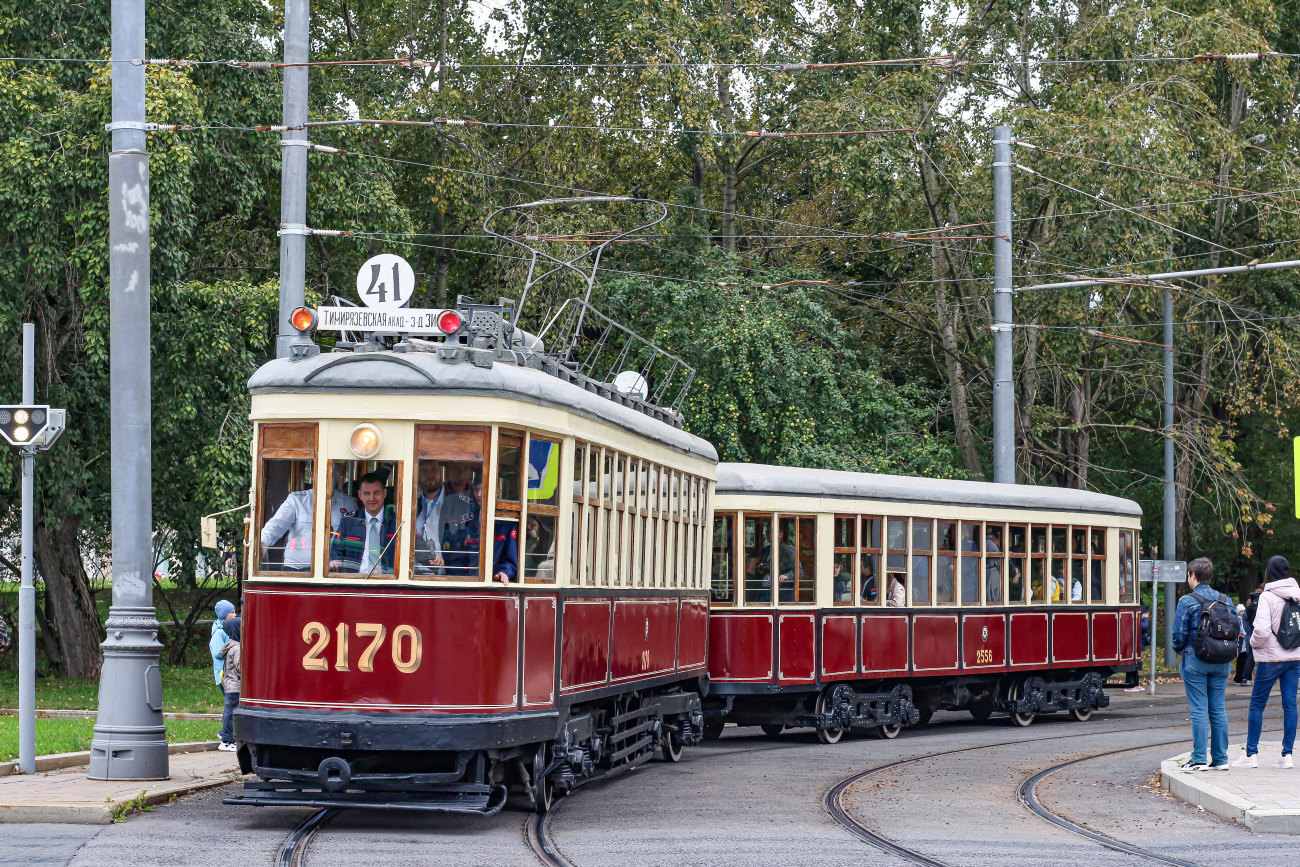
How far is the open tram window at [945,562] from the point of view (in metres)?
19.8

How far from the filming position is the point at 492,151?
31.0 meters

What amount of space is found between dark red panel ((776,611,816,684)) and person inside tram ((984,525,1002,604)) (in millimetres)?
3028

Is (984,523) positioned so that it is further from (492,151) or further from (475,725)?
(492,151)

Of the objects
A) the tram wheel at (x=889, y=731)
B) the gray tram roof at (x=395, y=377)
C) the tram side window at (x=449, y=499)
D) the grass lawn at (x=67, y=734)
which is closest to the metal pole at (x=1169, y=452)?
the tram wheel at (x=889, y=731)

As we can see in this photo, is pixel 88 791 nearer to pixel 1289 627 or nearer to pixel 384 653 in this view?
pixel 384 653

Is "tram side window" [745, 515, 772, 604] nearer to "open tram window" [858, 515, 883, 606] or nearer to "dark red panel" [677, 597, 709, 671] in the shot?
"open tram window" [858, 515, 883, 606]

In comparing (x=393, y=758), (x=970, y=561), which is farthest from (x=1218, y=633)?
(x=970, y=561)

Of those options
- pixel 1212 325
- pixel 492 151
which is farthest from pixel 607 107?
pixel 1212 325

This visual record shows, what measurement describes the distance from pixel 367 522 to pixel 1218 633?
20.4 feet

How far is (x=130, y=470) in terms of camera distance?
42.4 ft

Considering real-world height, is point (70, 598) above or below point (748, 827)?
above

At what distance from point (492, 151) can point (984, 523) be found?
45.1ft

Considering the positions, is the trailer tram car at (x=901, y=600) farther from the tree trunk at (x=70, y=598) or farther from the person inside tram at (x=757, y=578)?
the tree trunk at (x=70, y=598)

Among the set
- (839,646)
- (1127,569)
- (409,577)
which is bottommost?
(839,646)
